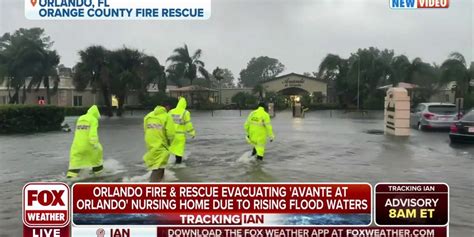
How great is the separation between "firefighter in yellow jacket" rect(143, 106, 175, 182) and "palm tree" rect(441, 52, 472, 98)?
226 cm

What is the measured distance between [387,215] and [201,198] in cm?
127

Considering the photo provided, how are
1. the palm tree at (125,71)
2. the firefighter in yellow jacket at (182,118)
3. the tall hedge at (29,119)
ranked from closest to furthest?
the palm tree at (125,71) → the firefighter in yellow jacket at (182,118) → the tall hedge at (29,119)

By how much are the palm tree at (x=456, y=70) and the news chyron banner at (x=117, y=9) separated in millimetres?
1707

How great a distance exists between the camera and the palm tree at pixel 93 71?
9.75 feet

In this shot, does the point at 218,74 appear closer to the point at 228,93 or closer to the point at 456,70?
the point at 228,93

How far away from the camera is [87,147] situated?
167 inches

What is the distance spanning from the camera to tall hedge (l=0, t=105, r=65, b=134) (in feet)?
12.4

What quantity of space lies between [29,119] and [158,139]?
7.65ft

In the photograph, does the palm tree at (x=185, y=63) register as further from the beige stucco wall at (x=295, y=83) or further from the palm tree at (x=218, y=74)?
the beige stucco wall at (x=295, y=83)

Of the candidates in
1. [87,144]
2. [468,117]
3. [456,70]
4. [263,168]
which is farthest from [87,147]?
[468,117]

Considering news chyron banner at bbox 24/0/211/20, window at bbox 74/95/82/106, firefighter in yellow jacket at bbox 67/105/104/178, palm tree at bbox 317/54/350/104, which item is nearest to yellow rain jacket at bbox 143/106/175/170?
firefighter in yellow jacket at bbox 67/105/104/178

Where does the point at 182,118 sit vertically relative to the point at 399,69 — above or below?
below

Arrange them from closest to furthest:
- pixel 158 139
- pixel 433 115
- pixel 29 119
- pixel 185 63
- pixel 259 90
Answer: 1. pixel 185 63
2. pixel 259 90
3. pixel 433 115
4. pixel 158 139
5. pixel 29 119

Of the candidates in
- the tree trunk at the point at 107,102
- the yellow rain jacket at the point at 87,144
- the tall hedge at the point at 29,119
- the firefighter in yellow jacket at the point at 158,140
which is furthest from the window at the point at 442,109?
the tall hedge at the point at 29,119
